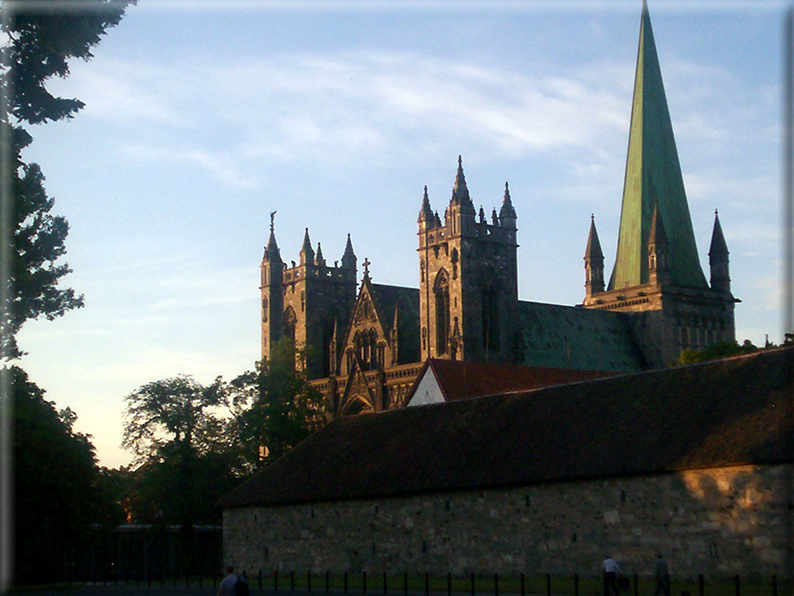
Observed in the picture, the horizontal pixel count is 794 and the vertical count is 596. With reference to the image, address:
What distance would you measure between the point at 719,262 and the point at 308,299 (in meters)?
35.7

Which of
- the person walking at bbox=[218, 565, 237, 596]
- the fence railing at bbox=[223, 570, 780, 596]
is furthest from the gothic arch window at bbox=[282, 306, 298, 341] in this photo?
the person walking at bbox=[218, 565, 237, 596]

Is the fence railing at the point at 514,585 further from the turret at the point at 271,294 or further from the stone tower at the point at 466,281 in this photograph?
the turret at the point at 271,294

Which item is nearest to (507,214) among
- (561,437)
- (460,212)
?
(460,212)

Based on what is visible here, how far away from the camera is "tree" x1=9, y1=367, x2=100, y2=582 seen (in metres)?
42.4

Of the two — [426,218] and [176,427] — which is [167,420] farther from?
[426,218]

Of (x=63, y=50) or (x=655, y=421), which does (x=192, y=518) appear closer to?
(x=655, y=421)

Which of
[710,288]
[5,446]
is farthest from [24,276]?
[710,288]

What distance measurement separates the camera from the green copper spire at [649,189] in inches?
4360

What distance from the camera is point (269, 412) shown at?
75812mm

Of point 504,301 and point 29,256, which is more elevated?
point 504,301

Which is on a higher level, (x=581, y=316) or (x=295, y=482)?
(x=581, y=316)

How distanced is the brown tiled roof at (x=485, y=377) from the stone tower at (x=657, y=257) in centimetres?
3270

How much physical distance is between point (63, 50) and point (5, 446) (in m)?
9.72

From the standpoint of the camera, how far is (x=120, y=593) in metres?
42.1
